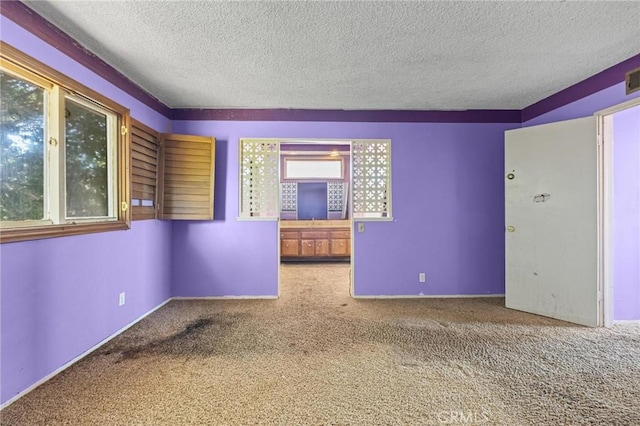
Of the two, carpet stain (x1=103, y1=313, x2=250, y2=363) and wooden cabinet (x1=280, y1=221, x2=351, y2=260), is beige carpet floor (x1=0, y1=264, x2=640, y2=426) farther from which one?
wooden cabinet (x1=280, y1=221, x2=351, y2=260)

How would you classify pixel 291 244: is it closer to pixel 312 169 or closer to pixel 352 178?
pixel 312 169

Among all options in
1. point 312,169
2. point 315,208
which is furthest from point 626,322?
point 312,169

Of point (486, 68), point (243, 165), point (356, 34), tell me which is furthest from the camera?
point (243, 165)

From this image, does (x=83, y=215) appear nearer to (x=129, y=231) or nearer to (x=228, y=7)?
(x=129, y=231)

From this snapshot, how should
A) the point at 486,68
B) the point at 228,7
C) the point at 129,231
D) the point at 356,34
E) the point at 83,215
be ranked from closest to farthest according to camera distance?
the point at 228,7 → the point at 356,34 → the point at 83,215 → the point at 486,68 → the point at 129,231

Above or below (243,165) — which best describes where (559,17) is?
above

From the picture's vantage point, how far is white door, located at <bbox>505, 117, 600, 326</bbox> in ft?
8.57

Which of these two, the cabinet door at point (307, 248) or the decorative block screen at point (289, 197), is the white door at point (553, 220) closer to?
the cabinet door at point (307, 248)

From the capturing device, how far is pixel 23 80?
171 cm

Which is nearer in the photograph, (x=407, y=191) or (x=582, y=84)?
(x=582, y=84)

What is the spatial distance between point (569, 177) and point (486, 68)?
54.2 inches

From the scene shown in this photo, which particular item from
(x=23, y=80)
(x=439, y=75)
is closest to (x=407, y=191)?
(x=439, y=75)

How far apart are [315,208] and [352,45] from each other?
4.05m

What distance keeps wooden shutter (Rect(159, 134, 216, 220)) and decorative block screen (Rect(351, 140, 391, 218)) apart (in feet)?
5.71
